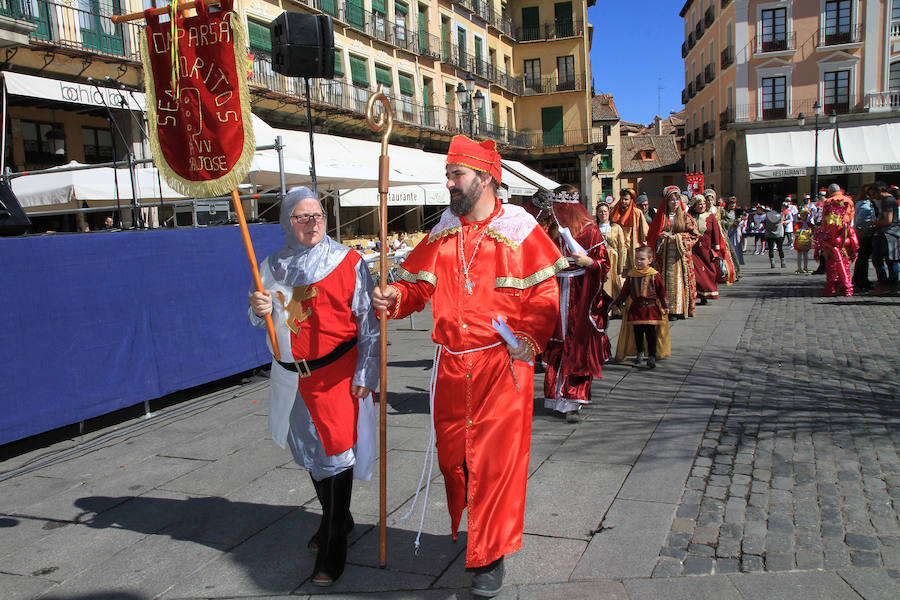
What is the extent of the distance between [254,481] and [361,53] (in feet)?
82.7

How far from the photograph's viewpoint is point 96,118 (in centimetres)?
1714

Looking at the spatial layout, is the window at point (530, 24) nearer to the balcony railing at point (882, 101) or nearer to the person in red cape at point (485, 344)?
the balcony railing at point (882, 101)

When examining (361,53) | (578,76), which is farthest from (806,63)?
(361,53)

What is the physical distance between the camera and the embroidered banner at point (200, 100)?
3.53 meters

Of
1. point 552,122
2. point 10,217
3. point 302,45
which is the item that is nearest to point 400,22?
point 552,122

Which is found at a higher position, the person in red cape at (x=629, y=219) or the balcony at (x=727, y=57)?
the balcony at (x=727, y=57)

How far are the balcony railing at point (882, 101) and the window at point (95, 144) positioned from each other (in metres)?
37.6

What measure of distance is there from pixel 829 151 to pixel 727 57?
29.2 feet

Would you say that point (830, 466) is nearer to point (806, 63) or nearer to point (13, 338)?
point (13, 338)

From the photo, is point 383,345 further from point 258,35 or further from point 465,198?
point 258,35

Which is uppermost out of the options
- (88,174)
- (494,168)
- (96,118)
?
(96,118)

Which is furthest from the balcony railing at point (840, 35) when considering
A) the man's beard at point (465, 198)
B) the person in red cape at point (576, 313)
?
the man's beard at point (465, 198)

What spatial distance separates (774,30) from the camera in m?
39.4

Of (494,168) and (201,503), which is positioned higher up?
(494,168)
